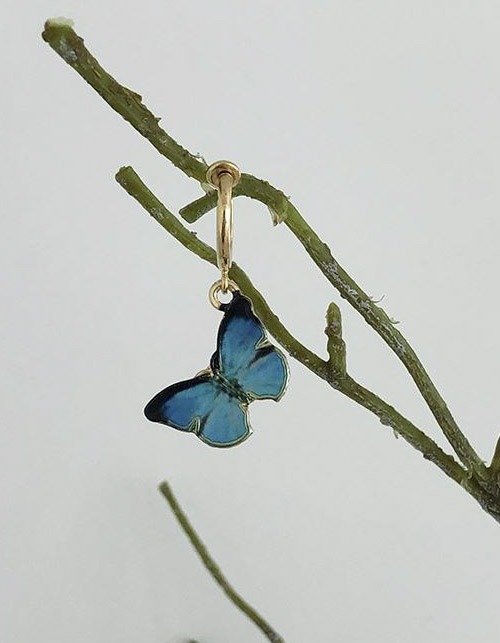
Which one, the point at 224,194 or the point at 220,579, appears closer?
the point at 224,194

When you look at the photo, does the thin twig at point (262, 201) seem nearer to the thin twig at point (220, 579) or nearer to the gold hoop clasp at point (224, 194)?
the gold hoop clasp at point (224, 194)

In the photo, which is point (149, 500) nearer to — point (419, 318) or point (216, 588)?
point (216, 588)

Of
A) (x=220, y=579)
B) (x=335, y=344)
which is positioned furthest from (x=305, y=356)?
(x=220, y=579)

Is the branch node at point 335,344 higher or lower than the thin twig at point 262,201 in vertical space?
lower

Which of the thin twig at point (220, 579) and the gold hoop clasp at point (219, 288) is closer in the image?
the gold hoop clasp at point (219, 288)

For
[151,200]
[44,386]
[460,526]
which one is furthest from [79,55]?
[460,526]

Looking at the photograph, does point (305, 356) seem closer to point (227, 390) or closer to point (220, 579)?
point (227, 390)

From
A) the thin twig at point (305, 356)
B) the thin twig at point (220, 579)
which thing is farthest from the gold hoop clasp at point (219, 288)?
the thin twig at point (220, 579)
